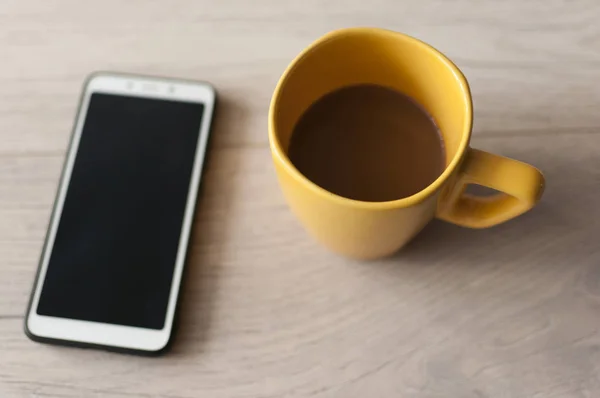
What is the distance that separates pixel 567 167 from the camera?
16.7 inches

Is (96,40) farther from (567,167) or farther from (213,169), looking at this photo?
(567,167)

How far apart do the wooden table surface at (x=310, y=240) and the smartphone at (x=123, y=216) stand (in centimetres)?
1

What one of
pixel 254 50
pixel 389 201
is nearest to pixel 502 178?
pixel 389 201

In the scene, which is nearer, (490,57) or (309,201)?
(309,201)

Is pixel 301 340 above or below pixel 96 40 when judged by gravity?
below

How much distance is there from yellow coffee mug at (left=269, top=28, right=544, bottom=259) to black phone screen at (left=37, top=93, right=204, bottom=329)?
0.31 feet

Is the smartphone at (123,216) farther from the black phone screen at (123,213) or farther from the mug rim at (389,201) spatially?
the mug rim at (389,201)

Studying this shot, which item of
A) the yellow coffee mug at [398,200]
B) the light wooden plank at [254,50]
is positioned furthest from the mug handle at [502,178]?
the light wooden plank at [254,50]

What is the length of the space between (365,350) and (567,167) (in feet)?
0.61

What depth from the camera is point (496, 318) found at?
0.39 meters

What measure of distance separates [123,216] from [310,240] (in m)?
0.13

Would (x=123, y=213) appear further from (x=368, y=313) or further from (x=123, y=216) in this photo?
(x=368, y=313)

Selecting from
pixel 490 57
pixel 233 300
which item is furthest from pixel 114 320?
pixel 490 57

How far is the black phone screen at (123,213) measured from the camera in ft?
1.31
